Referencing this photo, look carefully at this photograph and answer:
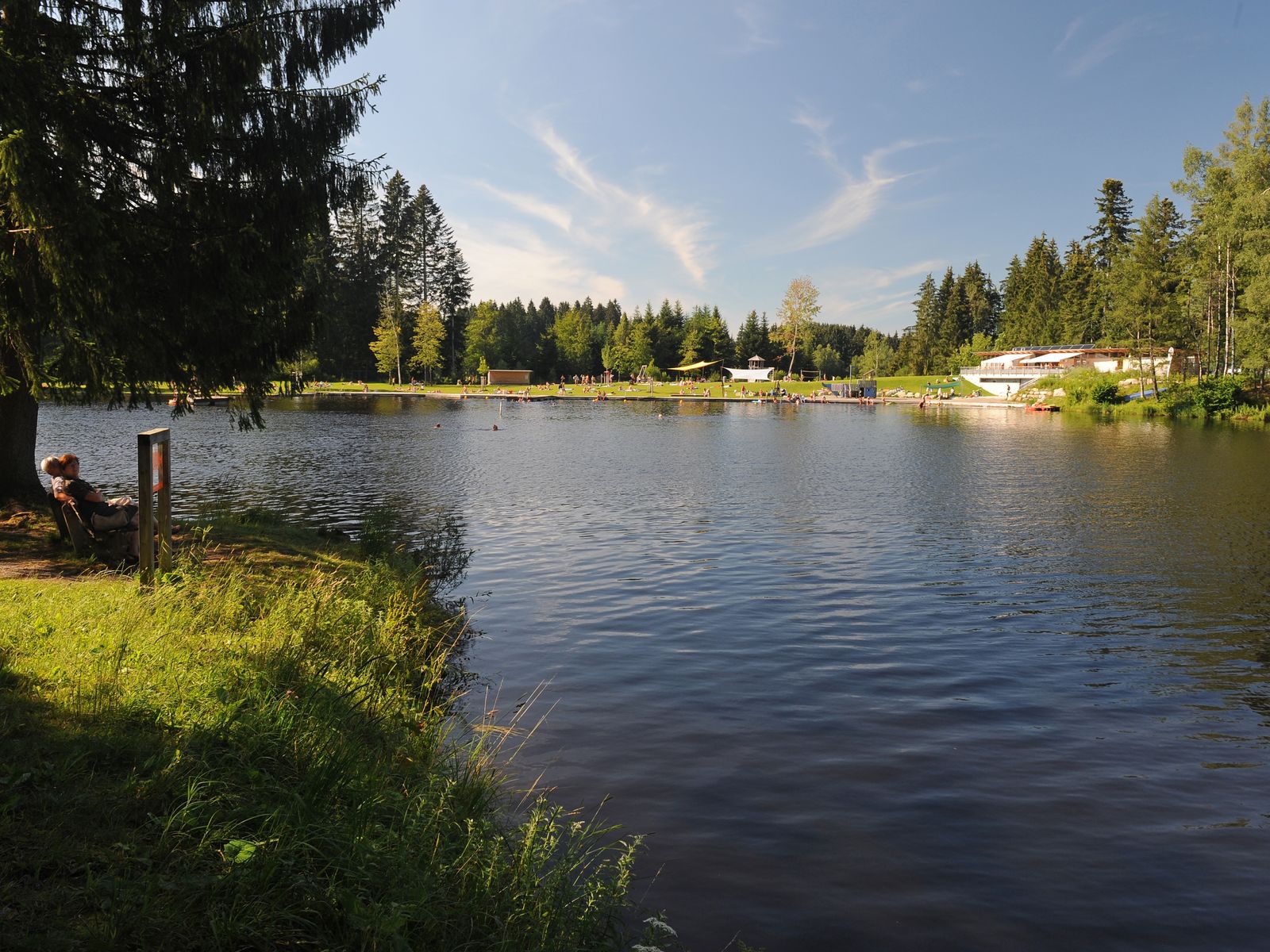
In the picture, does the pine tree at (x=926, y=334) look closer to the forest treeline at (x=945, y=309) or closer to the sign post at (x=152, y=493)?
the forest treeline at (x=945, y=309)

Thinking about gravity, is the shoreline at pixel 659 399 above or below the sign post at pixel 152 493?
above

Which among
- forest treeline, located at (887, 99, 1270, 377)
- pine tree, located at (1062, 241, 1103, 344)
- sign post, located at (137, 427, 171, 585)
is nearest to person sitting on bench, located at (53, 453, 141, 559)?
→ sign post, located at (137, 427, 171, 585)

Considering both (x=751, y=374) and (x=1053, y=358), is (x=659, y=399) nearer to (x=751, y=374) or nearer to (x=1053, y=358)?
(x=751, y=374)

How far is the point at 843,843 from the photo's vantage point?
680 cm

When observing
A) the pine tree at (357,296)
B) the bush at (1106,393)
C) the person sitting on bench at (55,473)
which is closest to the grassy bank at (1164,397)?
the bush at (1106,393)

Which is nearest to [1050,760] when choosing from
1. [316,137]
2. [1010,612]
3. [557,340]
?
[1010,612]

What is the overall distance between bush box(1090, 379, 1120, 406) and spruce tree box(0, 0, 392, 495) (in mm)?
83425

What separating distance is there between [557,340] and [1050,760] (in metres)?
129

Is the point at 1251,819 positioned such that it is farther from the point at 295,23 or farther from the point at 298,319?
the point at 295,23

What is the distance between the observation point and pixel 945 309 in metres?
139

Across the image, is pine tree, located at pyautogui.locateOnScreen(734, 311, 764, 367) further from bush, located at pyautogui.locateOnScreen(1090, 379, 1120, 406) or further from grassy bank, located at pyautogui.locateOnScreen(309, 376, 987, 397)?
bush, located at pyautogui.locateOnScreen(1090, 379, 1120, 406)

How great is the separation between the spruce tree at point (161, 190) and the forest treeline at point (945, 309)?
3095mm

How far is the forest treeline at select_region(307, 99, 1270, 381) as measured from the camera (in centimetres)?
6262

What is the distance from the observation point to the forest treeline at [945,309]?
62.6 m
